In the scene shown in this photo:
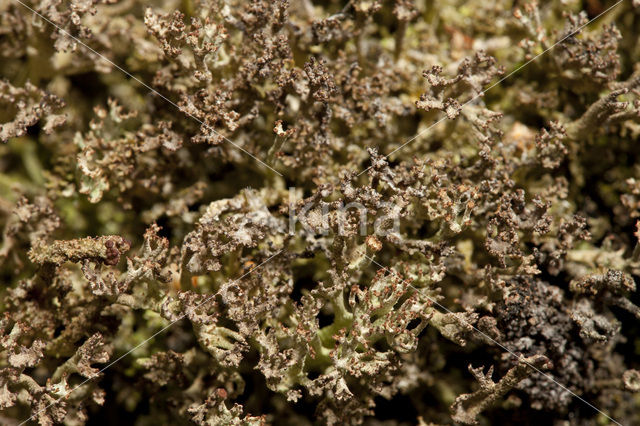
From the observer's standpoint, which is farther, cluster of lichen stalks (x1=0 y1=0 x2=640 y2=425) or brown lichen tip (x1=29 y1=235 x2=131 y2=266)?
cluster of lichen stalks (x1=0 y1=0 x2=640 y2=425)

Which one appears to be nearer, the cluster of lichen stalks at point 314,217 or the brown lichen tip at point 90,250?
the brown lichen tip at point 90,250

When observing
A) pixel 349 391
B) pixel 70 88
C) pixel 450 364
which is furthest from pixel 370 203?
pixel 70 88

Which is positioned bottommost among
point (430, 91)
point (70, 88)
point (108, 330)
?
point (108, 330)

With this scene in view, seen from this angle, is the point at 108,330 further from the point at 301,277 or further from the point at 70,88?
the point at 70,88
